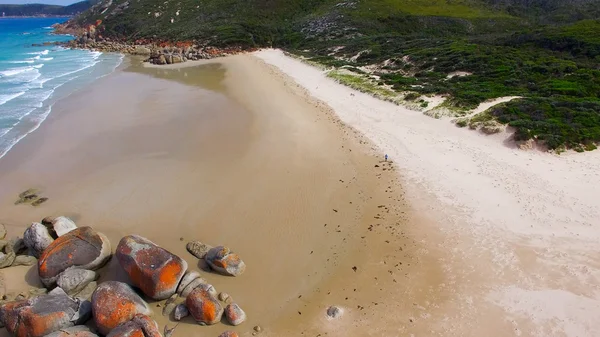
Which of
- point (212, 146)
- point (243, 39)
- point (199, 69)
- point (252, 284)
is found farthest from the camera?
point (243, 39)

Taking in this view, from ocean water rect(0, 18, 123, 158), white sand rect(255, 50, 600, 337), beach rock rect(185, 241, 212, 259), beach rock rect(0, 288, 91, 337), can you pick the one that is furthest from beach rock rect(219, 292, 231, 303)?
ocean water rect(0, 18, 123, 158)

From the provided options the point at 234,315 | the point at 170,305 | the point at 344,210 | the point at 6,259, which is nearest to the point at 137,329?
the point at 170,305

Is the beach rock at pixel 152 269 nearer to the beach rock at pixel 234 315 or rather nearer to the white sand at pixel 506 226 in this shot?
the beach rock at pixel 234 315

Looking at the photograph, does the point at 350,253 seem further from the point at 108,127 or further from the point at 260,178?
the point at 108,127

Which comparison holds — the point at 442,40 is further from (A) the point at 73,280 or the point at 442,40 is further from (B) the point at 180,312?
(A) the point at 73,280

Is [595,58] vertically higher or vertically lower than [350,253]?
higher

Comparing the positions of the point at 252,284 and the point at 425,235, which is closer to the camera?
the point at 252,284

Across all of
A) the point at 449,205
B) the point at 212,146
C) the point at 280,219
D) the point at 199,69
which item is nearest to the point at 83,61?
the point at 199,69

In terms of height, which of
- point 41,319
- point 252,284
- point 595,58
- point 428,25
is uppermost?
point 428,25
